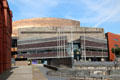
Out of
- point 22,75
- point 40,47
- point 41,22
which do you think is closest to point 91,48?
point 40,47

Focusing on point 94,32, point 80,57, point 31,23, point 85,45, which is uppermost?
point 31,23

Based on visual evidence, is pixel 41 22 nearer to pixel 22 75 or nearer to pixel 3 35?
pixel 3 35

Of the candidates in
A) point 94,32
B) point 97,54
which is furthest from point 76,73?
point 94,32

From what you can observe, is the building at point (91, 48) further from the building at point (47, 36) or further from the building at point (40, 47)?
the building at point (40, 47)

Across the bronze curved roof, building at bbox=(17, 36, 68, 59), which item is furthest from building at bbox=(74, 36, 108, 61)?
the bronze curved roof

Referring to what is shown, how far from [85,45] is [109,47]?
22.0 metres

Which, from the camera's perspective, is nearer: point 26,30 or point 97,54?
point 97,54

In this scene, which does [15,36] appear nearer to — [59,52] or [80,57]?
[59,52]

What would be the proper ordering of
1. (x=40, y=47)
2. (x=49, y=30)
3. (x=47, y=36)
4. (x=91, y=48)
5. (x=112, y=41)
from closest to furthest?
1. (x=91, y=48)
2. (x=40, y=47)
3. (x=47, y=36)
4. (x=112, y=41)
5. (x=49, y=30)

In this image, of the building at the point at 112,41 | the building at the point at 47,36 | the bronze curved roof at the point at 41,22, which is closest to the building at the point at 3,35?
the building at the point at 47,36

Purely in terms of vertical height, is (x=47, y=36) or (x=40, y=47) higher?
(x=47, y=36)

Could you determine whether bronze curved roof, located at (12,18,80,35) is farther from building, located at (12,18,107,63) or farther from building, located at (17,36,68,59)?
building, located at (17,36,68,59)

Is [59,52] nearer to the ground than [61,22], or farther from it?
nearer to the ground

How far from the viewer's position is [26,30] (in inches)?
4769
